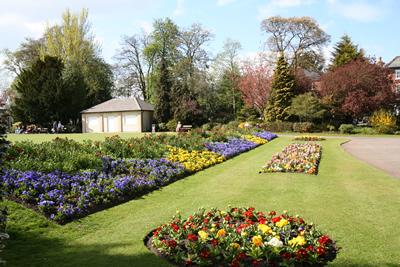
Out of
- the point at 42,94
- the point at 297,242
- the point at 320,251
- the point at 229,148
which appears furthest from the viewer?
the point at 42,94

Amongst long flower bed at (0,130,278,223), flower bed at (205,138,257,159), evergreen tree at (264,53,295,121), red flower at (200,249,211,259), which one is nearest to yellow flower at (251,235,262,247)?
red flower at (200,249,211,259)

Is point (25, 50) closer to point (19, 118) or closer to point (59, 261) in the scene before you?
point (19, 118)

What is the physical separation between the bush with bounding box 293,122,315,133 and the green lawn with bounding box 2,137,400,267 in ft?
75.7

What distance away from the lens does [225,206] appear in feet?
24.0

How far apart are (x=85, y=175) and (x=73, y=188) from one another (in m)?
1.04

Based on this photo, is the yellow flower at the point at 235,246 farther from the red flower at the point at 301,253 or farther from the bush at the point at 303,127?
the bush at the point at 303,127

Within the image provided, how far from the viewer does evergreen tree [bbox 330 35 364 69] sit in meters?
40.9

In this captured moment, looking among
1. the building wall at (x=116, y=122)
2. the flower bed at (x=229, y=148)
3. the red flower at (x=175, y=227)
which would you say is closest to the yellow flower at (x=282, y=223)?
the red flower at (x=175, y=227)

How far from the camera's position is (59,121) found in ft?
129

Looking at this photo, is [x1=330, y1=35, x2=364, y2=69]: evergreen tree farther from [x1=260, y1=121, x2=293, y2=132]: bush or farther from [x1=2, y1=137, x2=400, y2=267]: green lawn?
[x1=2, y1=137, x2=400, y2=267]: green lawn

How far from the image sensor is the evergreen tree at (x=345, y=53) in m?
40.9

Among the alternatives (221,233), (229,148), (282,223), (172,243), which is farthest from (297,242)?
(229,148)

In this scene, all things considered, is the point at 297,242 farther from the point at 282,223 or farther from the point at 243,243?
the point at 243,243

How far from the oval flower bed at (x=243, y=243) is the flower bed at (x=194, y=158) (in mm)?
6092
